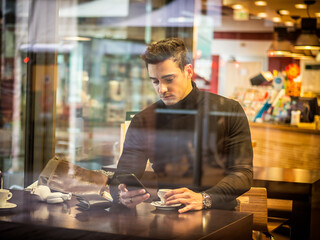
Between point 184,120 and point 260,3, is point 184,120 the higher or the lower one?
the lower one

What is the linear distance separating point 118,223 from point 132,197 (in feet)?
0.79

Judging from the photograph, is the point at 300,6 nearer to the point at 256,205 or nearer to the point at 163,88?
the point at 163,88

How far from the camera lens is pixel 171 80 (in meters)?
2.48

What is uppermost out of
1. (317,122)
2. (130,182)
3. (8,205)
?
(317,122)

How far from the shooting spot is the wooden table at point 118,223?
1.54m

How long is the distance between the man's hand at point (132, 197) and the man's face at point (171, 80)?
28.7 inches

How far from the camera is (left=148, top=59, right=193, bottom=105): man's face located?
2465 millimetres

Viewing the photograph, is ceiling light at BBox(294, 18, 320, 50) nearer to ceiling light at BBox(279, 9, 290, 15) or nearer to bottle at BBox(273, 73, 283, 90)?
ceiling light at BBox(279, 9, 290, 15)

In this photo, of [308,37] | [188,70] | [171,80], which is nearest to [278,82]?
[308,37]

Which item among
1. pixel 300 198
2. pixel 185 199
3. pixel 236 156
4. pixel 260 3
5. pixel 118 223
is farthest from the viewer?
pixel 260 3

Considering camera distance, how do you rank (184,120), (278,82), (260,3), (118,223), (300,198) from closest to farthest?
1. (118,223)
2. (300,198)
3. (184,120)
4. (278,82)
5. (260,3)

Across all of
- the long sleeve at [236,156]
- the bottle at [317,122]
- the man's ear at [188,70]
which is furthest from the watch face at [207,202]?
the bottle at [317,122]

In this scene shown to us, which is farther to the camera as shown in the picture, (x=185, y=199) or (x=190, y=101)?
(x=190, y=101)

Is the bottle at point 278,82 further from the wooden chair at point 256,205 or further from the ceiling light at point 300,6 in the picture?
the wooden chair at point 256,205
